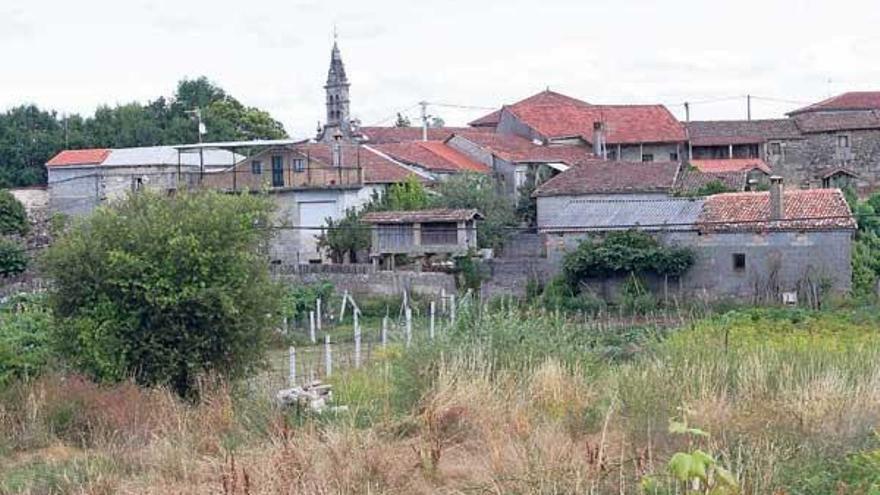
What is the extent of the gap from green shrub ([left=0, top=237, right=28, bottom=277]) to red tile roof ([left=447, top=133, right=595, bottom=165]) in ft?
46.2

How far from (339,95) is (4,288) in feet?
72.8

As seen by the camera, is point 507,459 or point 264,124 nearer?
point 507,459

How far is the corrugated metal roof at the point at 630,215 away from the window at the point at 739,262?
1107 mm

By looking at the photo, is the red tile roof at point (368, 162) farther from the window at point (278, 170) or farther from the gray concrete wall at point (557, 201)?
the gray concrete wall at point (557, 201)

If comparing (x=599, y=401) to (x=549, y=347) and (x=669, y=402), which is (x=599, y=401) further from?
(x=549, y=347)

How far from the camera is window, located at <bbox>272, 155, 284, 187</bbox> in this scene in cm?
3553

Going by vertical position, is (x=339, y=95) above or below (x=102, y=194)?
above

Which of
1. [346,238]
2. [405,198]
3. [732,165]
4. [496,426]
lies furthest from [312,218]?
[496,426]

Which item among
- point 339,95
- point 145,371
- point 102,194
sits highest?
point 339,95

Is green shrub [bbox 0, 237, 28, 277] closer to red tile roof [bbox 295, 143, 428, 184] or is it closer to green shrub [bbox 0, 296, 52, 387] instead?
red tile roof [bbox 295, 143, 428, 184]

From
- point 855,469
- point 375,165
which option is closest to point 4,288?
point 375,165

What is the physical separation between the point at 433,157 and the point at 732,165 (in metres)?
9.86

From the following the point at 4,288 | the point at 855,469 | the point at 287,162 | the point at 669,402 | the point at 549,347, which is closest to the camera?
the point at 855,469

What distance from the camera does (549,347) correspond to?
11508mm
